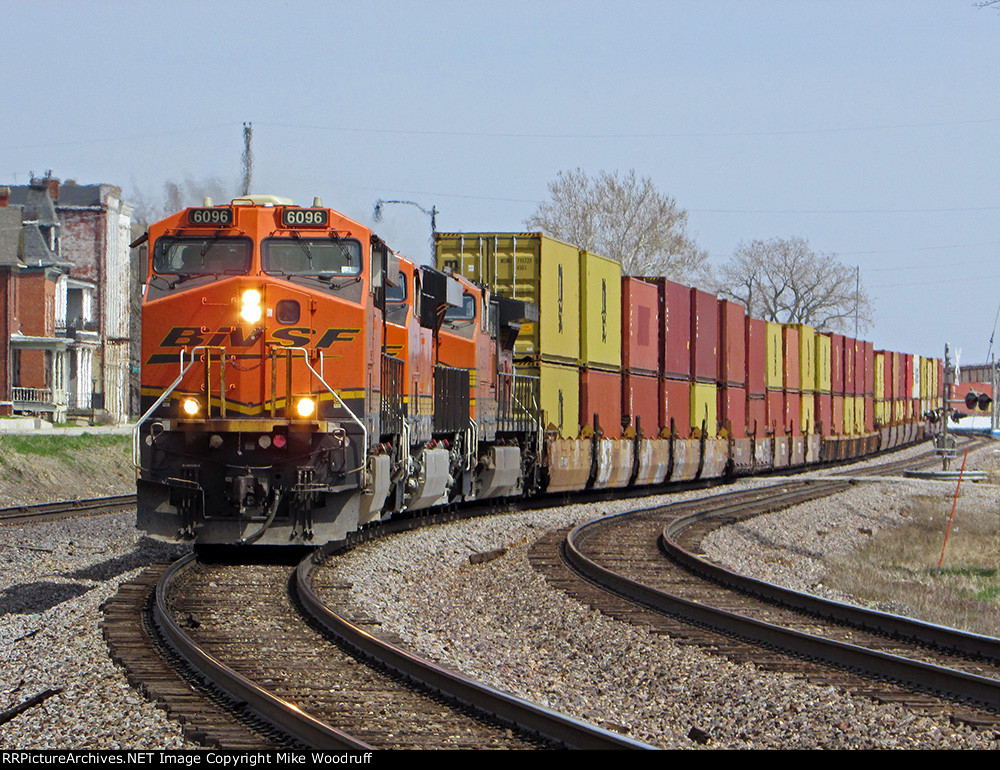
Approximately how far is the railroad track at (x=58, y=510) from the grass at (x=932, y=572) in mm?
11139

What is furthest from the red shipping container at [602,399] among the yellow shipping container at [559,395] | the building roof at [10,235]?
the building roof at [10,235]

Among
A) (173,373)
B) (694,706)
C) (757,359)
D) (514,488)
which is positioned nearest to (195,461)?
(173,373)

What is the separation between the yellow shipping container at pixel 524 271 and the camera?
20.6 metres

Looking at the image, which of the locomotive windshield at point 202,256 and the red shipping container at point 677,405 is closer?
the locomotive windshield at point 202,256

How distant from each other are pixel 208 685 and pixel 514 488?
1283 centimetres

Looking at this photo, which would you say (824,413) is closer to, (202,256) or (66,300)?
(202,256)

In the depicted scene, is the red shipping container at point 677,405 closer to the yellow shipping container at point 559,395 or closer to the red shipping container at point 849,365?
the yellow shipping container at point 559,395

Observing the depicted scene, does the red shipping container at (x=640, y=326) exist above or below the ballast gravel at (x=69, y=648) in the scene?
above

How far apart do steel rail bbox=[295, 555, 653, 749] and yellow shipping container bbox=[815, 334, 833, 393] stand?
102ft

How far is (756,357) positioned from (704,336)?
→ 4025 mm

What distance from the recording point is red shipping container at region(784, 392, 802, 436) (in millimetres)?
34031

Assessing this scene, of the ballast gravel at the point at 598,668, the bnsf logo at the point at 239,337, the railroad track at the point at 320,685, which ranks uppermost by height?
the bnsf logo at the point at 239,337

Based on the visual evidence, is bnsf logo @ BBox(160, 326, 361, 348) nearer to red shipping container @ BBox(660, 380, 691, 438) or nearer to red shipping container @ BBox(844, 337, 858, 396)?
red shipping container @ BBox(660, 380, 691, 438)

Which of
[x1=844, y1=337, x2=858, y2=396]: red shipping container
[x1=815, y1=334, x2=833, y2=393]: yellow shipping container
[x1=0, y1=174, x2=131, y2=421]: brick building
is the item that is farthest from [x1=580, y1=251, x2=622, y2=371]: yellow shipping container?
[x1=0, y1=174, x2=131, y2=421]: brick building
